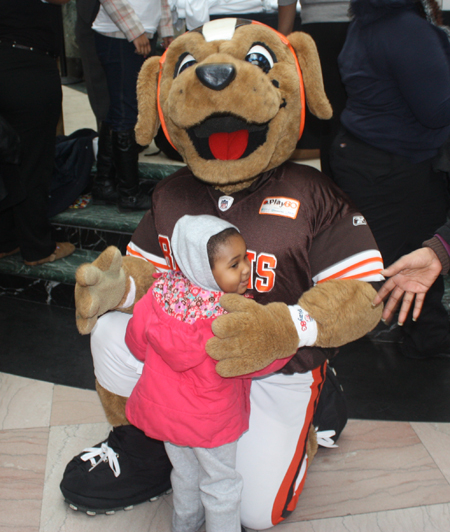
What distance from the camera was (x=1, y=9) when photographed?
7.44 ft

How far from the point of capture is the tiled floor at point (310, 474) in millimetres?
1617

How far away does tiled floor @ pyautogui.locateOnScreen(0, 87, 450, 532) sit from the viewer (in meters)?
1.62

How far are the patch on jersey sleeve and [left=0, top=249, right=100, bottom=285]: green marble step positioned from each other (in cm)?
174

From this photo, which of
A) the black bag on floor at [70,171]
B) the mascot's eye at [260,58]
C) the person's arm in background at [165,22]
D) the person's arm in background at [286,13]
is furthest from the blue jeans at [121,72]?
the mascot's eye at [260,58]

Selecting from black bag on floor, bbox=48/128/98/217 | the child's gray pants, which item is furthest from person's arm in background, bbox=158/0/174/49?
the child's gray pants

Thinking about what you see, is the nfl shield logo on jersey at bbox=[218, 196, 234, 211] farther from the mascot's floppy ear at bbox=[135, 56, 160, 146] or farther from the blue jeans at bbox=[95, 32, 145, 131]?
the blue jeans at bbox=[95, 32, 145, 131]

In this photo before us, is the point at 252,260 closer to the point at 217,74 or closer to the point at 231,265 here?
the point at 231,265

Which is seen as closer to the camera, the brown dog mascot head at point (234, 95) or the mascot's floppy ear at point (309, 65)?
the brown dog mascot head at point (234, 95)

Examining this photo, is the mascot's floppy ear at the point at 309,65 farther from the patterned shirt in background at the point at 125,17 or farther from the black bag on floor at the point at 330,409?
the patterned shirt in background at the point at 125,17

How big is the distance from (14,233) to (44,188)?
489 millimetres

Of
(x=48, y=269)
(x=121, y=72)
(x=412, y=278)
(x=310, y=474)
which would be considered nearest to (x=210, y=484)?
(x=310, y=474)

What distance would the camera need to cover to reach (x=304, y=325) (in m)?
1.29

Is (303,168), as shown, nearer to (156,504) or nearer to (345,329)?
(345,329)

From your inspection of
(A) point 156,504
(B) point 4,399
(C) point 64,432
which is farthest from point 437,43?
(B) point 4,399
